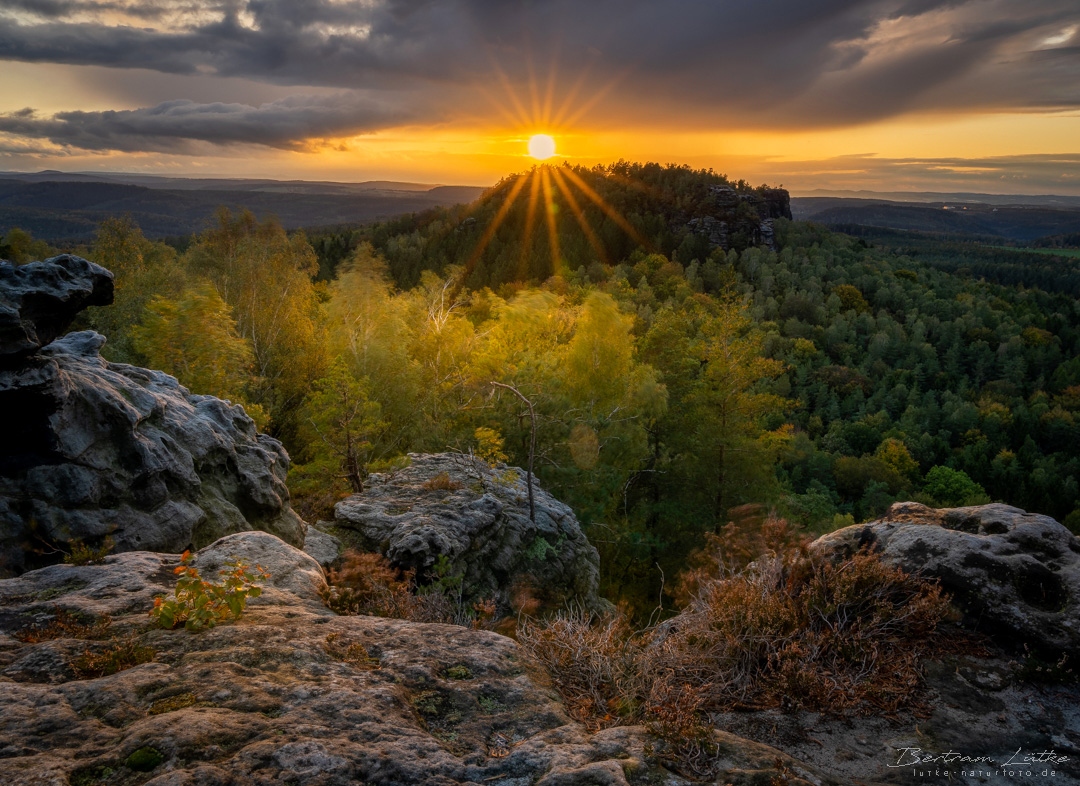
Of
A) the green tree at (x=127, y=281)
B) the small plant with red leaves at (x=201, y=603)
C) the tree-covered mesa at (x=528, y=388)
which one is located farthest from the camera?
the green tree at (x=127, y=281)

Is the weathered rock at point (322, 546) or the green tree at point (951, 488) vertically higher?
the weathered rock at point (322, 546)

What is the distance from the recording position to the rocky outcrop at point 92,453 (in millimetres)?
6312

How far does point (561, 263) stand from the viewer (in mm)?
104688

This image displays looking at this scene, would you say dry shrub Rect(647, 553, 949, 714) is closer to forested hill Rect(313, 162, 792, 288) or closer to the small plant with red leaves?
the small plant with red leaves

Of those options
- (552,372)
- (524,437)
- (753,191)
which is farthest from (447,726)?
(753,191)

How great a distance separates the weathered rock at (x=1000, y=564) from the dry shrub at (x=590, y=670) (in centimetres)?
392

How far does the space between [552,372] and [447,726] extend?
812 inches

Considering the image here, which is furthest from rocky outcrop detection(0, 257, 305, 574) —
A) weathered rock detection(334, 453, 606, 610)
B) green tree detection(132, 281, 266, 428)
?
green tree detection(132, 281, 266, 428)

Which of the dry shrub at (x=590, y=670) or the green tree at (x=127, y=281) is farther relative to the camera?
the green tree at (x=127, y=281)

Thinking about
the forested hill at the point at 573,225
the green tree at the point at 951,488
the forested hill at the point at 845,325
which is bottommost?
the green tree at the point at 951,488

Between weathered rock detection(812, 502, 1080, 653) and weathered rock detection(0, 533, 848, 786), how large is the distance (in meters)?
3.80

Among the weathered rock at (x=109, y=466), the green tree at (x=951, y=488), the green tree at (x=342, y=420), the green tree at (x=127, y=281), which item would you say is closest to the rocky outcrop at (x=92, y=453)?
the weathered rock at (x=109, y=466)

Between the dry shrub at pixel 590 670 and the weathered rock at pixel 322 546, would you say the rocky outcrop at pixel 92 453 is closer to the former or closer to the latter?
the weathered rock at pixel 322 546

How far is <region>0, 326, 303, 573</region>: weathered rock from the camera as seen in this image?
6.38 metres
